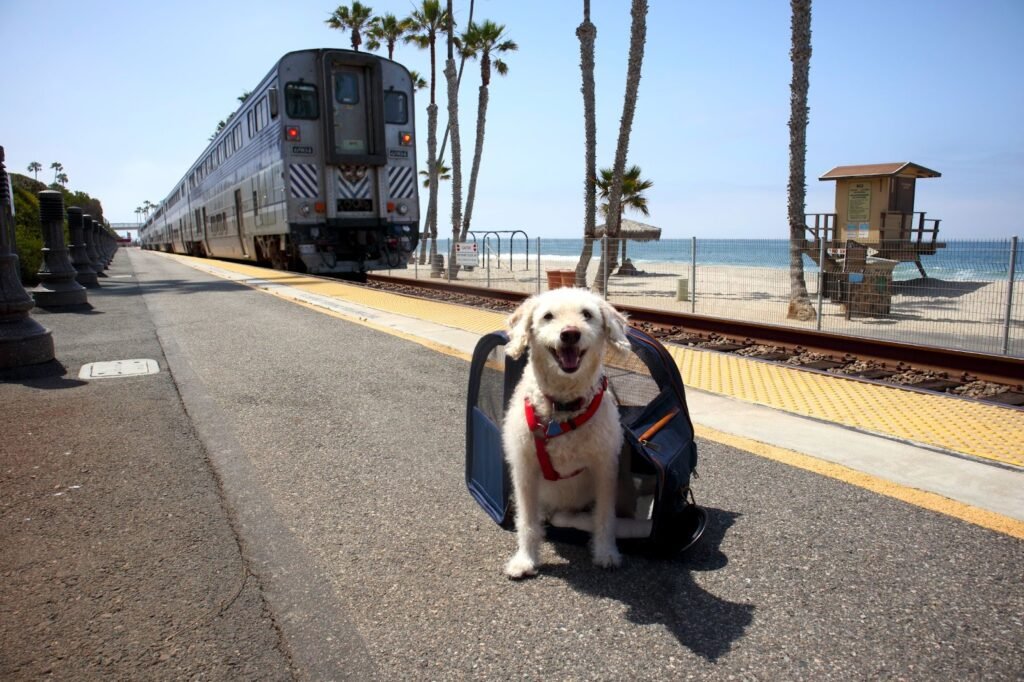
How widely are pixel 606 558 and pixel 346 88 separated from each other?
641 inches

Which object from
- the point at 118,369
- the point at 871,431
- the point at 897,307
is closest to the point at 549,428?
the point at 871,431

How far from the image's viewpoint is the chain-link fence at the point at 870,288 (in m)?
8.51

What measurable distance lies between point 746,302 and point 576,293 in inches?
497

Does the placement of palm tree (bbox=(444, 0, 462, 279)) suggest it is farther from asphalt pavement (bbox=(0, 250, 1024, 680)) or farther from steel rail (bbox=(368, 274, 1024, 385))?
asphalt pavement (bbox=(0, 250, 1024, 680))

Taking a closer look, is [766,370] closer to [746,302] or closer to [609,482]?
[609,482]

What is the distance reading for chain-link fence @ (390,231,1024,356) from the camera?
8.51 meters

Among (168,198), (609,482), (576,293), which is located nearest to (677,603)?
(609,482)

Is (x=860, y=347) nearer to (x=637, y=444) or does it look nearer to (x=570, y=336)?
(x=637, y=444)

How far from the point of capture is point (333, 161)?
1698 centimetres

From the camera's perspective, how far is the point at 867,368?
24.8 ft

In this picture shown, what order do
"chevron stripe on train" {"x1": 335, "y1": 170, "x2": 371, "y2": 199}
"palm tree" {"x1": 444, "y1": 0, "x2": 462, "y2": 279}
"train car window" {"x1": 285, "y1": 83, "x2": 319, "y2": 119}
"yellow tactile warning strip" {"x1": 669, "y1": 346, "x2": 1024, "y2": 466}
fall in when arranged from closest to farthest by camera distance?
"yellow tactile warning strip" {"x1": 669, "y1": 346, "x2": 1024, "y2": 466} → "train car window" {"x1": 285, "y1": 83, "x2": 319, "y2": 119} → "chevron stripe on train" {"x1": 335, "y1": 170, "x2": 371, "y2": 199} → "palm tree" {"x1": 444, "y1": 0, "x2": 462, "y2": 279}

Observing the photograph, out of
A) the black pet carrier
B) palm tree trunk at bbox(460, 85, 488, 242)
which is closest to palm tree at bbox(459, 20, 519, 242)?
palm tree trunk at bbox(460, 85, 488, 242)

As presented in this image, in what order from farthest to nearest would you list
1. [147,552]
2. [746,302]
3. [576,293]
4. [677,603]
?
[746,302] → [147,552] → [576,293] → [677,603]

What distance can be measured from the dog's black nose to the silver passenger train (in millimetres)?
15291
